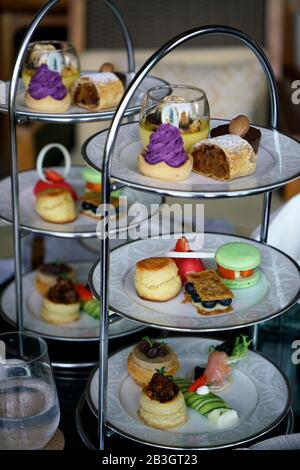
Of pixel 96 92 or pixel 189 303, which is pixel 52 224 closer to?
pixel 96 92

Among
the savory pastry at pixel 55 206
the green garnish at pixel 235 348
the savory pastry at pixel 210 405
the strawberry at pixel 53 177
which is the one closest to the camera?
the savory pastry at pixel 210 405

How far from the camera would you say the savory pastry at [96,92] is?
153 cm

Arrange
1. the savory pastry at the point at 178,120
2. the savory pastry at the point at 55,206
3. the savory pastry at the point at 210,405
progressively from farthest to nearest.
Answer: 1. the savory pastry at the point at 55,206
2. the savory pastry at the point at 210,405
3. the savory pastry at the point at 178,120

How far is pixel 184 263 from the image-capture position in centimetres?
141

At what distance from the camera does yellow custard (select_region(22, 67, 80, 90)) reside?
5.32 ft

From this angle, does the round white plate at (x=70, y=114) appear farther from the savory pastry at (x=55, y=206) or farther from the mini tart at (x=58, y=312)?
the mini tart at (x=58, y=312)

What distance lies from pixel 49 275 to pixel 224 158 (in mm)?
662

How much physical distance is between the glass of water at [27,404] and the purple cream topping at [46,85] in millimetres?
467

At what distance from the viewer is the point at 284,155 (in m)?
1.33

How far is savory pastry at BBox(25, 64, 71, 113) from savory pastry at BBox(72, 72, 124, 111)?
40mm

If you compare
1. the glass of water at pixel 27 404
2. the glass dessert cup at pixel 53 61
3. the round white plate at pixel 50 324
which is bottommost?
the round white plate at pixel 50 324

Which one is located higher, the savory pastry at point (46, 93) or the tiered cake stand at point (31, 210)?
the savory pastry at point (46, 93)

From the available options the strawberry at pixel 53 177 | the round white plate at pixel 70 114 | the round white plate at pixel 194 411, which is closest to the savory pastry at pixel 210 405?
the round white plate at pixel 194 411
